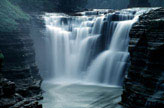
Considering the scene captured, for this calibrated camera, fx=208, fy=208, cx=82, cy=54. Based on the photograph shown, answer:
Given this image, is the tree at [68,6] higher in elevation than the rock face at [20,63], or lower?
higher

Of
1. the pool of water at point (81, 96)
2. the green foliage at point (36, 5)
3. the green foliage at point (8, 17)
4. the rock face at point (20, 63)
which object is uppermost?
the green foliage at point (36, 5)

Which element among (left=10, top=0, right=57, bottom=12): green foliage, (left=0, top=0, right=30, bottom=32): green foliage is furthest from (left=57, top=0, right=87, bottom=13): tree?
(left=0, top=0, right=30, bottom=32): green foliage

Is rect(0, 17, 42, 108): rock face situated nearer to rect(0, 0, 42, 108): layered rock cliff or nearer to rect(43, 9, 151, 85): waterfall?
rect(0, 0, 42, 108): layered rock cliff

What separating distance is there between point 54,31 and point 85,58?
530cm

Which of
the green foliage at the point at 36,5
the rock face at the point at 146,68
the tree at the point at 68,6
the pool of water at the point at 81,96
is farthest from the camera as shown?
the tree at the point at 68,6

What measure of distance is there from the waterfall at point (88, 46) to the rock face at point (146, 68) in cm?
686

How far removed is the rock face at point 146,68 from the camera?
11.8 m

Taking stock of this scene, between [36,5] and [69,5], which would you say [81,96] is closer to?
→ [36,5]

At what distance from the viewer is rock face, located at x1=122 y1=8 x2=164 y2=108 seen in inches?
464

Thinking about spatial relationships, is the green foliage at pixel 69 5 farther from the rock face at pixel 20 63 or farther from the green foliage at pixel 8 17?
the rock face at pixel 20 63

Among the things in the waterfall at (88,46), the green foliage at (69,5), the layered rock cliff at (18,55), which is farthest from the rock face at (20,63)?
the green foliage at (69,5)

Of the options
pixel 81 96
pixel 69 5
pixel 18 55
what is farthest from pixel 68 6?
pixel 81 96

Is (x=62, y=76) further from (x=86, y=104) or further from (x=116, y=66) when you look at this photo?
(x=86, y=104)

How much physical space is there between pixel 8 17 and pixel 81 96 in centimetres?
1071
